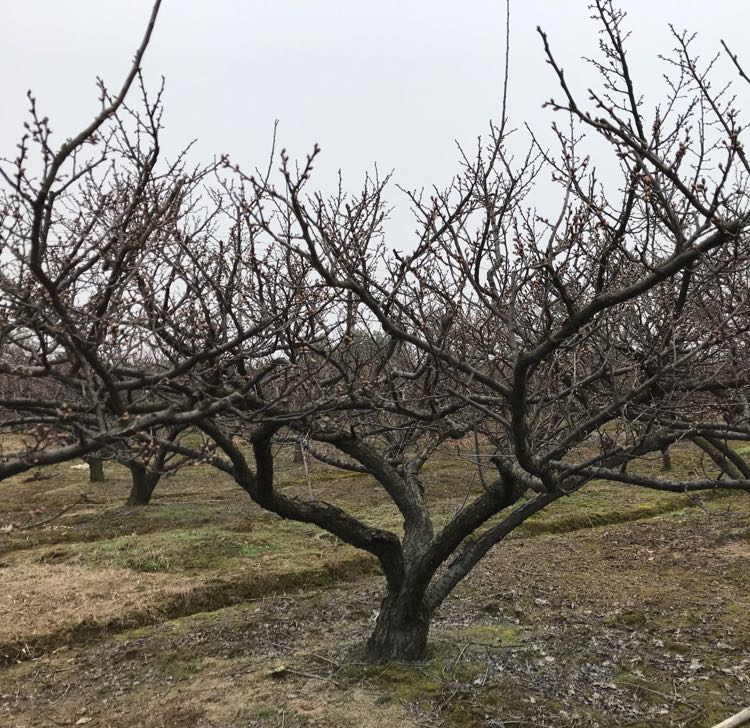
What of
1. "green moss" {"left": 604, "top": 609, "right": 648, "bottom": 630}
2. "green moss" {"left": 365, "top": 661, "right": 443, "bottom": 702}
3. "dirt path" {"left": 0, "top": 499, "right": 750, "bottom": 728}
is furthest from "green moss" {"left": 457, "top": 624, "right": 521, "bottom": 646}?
"green moss" {"left": 604, "top": 609, "right": 648, "bottom": 630}

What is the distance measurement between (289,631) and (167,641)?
139 centimetres

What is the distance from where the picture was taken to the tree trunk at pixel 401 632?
5.96 m

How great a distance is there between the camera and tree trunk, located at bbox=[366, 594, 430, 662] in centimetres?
596

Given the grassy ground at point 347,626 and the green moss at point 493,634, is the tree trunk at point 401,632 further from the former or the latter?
the green moss at point 493,634

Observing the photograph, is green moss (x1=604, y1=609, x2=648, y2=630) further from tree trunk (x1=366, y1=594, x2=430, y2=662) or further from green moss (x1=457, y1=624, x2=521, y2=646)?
tree trunk (x1=366, y1=594, x2=430, y2=662)

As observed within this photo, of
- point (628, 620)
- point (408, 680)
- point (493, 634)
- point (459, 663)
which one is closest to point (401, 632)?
point (408, 680)

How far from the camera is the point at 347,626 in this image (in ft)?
23.7

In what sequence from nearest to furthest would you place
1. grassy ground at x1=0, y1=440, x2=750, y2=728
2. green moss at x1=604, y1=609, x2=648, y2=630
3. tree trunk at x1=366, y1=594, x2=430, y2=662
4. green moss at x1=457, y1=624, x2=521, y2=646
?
1. grassy ground at x1=0, y1=440, x2=750, y2=728
2. tree trunk at x1=366, y1=594, x2=430, y2=662
3. green moss at x1=457, y1=624, x2=521, y2=646
4. green moss at x1=604, y1=609, x2=648, y2=630

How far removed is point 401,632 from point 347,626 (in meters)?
1.46

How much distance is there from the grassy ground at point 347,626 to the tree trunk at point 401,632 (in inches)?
7.0

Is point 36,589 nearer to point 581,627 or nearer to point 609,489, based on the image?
point 581,627

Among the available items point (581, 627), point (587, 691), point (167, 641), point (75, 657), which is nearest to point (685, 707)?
point (587, 691)

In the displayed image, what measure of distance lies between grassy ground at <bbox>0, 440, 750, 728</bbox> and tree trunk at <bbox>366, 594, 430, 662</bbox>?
18 cm

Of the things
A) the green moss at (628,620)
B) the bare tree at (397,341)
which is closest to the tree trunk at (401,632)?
the bare tree at (397,341)
